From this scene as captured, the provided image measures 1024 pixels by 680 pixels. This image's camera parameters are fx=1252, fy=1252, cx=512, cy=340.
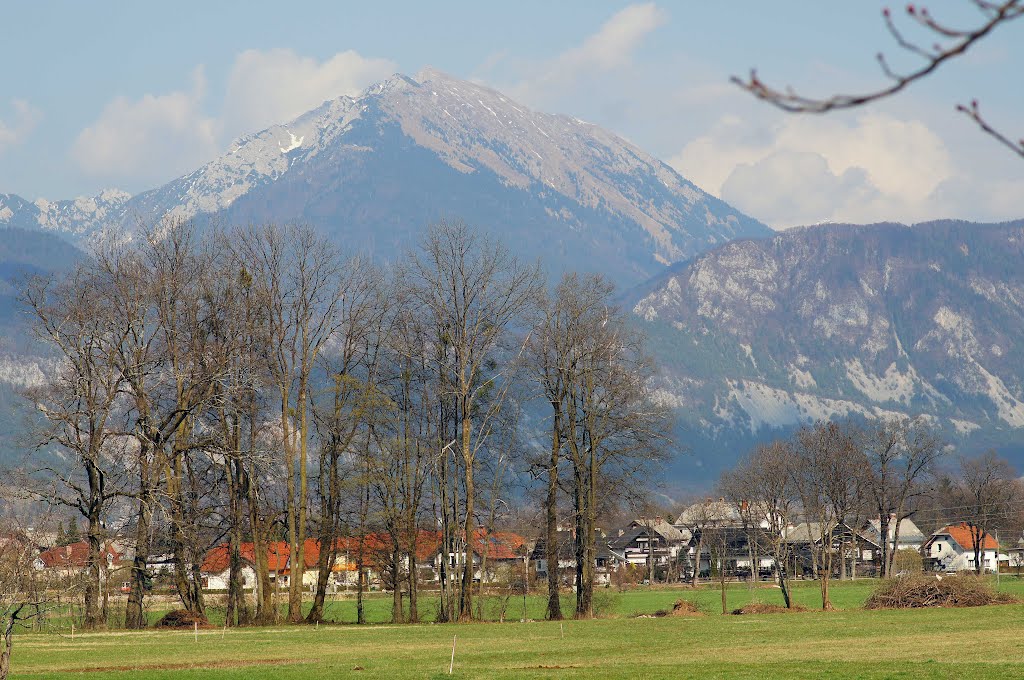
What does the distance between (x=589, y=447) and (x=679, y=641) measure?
17692 millimetres

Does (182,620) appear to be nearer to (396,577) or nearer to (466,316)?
(396,577)

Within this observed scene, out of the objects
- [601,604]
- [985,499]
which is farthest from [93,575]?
[985,499]

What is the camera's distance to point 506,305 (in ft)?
186

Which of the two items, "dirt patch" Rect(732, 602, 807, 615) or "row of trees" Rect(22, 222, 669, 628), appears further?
"dirt patch" Rect(732, 602, 807, 615)

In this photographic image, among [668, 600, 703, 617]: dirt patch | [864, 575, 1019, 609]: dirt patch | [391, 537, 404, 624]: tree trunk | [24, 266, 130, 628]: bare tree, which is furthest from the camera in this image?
[668, 600, 703, 617]: dirt patch

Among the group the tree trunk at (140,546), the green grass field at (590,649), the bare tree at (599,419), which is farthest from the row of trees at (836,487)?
the tree trunk at (140,546)

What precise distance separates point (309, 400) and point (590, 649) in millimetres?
23462

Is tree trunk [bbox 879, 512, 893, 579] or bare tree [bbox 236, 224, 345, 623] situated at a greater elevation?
bare tree [bbox 236, 224, 345, 623]

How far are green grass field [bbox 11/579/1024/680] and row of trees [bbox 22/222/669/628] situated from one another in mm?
4878

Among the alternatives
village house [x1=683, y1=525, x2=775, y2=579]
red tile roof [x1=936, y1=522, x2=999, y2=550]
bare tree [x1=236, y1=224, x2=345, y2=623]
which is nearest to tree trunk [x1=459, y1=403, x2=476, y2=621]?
bare tree [x1=236, y1=224, x2=345, y2=623]

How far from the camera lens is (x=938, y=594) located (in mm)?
56188

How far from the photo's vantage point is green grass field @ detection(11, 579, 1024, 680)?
1114 inches

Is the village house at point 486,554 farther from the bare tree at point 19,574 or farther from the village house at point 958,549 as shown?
the village house at point 958,549

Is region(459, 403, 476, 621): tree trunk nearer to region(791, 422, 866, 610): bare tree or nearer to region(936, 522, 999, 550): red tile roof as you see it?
region(791, 422, 866, 610): bare tree
